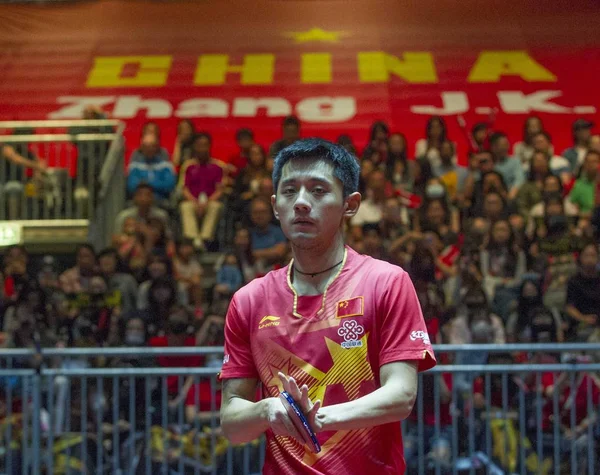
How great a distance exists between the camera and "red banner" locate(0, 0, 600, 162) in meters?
15.9

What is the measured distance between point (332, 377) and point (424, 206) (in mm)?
8767

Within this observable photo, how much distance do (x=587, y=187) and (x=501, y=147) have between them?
1.25 meters

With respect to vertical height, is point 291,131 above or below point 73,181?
above

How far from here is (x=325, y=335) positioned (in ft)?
11.7

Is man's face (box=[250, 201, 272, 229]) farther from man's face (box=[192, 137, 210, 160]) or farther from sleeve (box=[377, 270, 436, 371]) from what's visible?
sleeve (box=[377, 270, 436, 371])

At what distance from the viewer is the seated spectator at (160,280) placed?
10.7 m

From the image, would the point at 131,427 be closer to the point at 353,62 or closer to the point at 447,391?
the point at 447,391

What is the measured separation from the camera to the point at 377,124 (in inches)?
536

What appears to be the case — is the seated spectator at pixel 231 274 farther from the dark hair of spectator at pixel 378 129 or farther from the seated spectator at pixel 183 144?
the dark hair of spectator at pixel 378 129

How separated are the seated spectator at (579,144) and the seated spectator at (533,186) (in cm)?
75

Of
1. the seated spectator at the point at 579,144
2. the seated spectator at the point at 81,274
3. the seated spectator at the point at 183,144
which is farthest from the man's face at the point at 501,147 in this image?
the seated spectator at the point at 81,274

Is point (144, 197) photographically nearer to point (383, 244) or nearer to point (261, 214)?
point (261, 214)

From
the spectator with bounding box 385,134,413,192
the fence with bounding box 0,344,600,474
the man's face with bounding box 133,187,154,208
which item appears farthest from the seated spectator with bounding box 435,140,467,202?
the fence with bounding box 0,344,600,474

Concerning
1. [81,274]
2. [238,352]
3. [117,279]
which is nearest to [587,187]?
[117,279]
